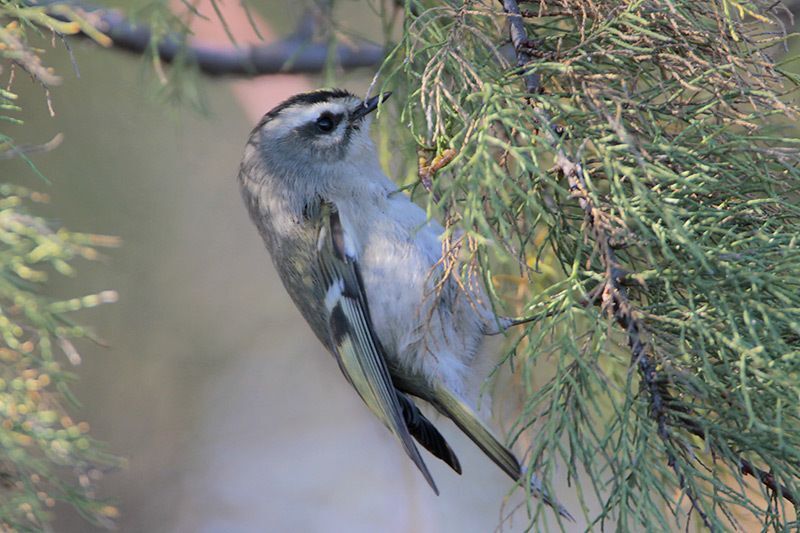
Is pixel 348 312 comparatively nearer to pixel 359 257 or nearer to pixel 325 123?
pixel 359 257

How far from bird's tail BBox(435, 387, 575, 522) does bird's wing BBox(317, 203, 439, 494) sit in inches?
2.9

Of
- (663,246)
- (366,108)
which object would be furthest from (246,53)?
(663,246)

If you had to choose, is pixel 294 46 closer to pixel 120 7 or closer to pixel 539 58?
pixel 120 7

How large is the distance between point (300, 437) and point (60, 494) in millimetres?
2193

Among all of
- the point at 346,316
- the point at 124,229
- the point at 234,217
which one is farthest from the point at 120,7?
the point at 234,217

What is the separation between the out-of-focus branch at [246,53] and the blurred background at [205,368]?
978 mm

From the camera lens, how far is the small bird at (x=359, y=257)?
1.38 metres

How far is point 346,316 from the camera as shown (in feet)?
4.66

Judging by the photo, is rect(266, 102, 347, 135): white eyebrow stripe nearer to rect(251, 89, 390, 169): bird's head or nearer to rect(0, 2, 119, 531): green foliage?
rect(251, 89, 390, 169): bird's head

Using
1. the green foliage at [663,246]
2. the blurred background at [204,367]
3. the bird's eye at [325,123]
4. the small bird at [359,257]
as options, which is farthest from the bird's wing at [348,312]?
the blurred background at [204,367]

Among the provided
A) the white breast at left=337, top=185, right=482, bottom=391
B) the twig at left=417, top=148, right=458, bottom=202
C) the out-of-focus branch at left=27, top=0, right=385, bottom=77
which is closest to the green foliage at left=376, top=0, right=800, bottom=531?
the twig at left=417, top=148, right=458, bottom=202

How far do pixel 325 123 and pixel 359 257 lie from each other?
0.22 m

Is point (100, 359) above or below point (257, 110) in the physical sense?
below

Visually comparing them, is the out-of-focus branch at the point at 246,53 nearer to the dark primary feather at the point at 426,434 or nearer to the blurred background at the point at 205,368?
the dark primary feather at the point at 426,434
